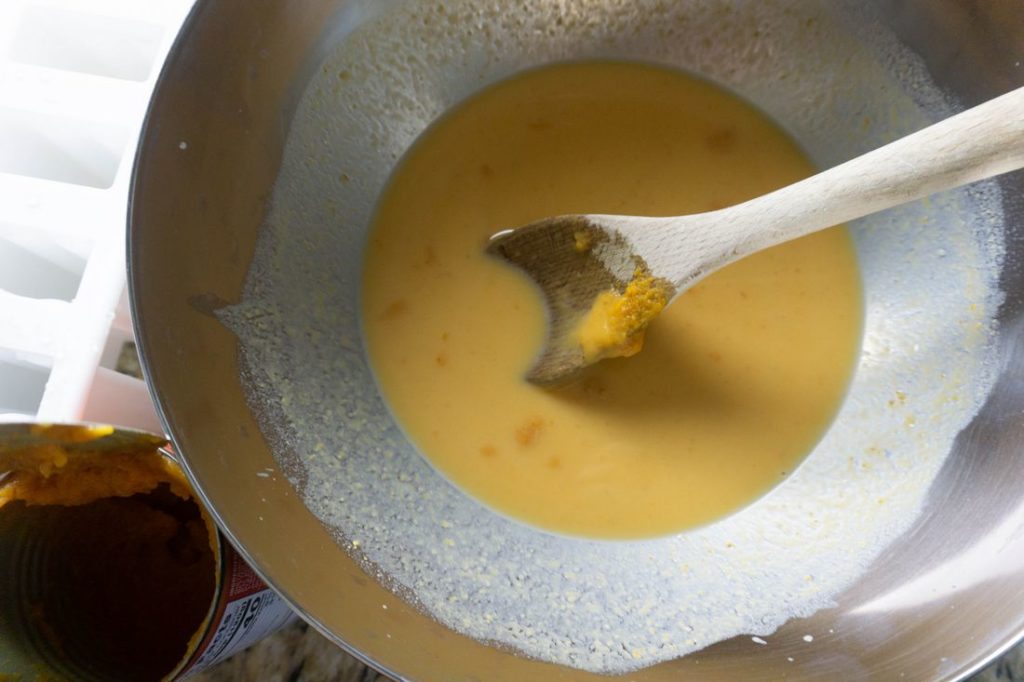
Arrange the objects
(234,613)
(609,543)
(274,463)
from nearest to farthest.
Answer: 1. (234,613)
2. (274,463)
3. (609,543)

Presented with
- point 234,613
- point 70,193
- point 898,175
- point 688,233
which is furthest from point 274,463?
point 898,175

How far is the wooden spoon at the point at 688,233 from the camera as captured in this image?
74 cm

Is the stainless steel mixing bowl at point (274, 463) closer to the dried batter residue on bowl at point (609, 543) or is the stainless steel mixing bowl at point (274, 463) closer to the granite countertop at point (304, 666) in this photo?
the dried batter residue on bowl at point (609, 543)

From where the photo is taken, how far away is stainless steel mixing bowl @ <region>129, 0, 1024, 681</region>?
0.80 meters

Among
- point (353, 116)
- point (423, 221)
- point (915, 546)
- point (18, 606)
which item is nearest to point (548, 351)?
point (423, 221)

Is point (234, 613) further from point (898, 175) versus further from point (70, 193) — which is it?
point (898, 175)

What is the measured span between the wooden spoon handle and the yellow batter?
266mm

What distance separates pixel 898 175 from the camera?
0.79 meters

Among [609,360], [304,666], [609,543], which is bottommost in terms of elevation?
[304,666]

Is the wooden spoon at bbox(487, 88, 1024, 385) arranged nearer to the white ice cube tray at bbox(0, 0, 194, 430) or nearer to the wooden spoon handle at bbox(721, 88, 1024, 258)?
the wooden spoon handle at bbox(721, 88, 1024, 258)

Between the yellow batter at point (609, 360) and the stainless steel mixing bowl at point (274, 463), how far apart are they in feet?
0.78

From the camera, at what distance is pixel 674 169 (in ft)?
3.95

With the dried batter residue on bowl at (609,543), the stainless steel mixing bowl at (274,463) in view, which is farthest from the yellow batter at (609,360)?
the stainless steel mixing bowl at (274,463)

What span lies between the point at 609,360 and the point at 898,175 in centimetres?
48
